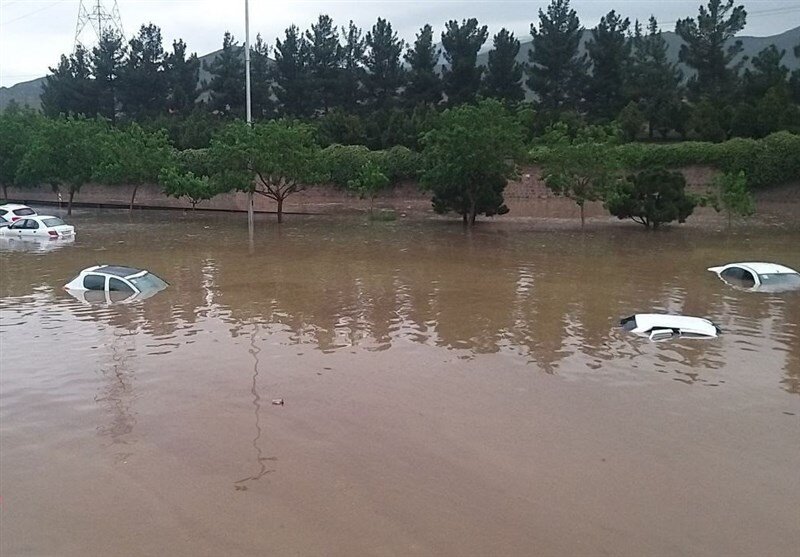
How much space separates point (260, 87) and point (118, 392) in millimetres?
61583

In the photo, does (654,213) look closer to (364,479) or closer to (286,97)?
(364,479)

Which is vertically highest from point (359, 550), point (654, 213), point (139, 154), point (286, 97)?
point (286, 97)

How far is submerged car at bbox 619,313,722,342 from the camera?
14.6 meters

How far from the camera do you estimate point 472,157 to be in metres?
35.0

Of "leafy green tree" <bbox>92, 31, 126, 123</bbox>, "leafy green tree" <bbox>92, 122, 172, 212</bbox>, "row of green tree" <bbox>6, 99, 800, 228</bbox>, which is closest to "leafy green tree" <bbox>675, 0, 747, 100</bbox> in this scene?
"row of green tree" <bbox>6, 99, 800, 228</bbox>

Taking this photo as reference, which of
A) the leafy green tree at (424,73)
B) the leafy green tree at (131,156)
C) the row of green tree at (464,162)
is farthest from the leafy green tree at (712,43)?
the leafy green tree at (131,156)

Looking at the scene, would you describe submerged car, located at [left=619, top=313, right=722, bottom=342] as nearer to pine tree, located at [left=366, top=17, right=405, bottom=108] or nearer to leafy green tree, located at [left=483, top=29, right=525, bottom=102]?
leafy green tree, located at [left=483, top=29, right=525, bottom=102]

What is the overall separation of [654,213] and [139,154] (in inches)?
1159

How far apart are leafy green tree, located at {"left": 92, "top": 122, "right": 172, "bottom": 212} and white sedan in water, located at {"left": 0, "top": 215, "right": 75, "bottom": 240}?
12.3 meters

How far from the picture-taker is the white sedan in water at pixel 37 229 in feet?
102

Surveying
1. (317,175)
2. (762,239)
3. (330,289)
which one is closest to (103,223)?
(317,175)

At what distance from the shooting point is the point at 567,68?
199 ft

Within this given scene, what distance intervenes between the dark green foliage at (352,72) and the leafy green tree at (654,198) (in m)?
37.8

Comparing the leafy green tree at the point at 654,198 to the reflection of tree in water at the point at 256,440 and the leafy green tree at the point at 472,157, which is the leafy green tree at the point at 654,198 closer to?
the leafy green tree at the point at 472,157
